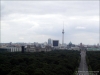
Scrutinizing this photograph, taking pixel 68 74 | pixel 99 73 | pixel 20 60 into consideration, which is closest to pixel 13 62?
pixel 20 60

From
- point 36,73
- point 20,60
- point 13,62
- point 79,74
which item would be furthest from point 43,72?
point 20,60

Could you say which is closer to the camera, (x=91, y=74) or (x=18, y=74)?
(x=18, y=74)

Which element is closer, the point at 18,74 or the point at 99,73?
the point at 18,74

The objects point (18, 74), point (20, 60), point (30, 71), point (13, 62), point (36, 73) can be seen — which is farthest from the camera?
point (20, 60)

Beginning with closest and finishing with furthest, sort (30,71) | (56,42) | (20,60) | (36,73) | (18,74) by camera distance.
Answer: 1. (18,74)
2. (36,73)
3. (30,71)
4. (20,60)
5. (56,42)

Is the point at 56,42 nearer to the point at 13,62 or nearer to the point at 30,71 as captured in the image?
the point at 13,62

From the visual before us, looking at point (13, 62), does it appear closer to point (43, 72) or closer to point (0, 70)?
point (0, 70)

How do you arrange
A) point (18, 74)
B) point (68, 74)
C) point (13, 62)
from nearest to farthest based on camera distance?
point (18, 74)
point (68, 74)
point (13, 62)

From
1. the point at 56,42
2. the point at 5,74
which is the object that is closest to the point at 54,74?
the point at 5,74

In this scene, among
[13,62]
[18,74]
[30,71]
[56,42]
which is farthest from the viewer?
[56,42]
